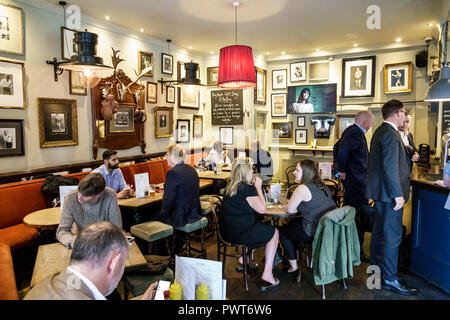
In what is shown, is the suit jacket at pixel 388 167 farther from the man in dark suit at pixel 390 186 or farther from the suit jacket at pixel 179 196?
the suit jacket at pixel 179 196

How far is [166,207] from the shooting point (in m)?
3.56

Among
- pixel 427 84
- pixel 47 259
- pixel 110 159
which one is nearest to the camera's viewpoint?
pixel 47 259

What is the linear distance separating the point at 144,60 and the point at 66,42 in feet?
5.78

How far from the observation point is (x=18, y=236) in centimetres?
356

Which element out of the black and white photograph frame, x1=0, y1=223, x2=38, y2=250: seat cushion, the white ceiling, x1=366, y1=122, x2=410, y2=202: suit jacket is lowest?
x1=0, y1=223, x2=38, y2=250: seat cushion

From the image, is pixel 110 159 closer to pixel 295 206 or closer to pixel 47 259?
pixel 47 259

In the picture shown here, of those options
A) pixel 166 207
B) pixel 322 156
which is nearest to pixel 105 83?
pixel 166 207

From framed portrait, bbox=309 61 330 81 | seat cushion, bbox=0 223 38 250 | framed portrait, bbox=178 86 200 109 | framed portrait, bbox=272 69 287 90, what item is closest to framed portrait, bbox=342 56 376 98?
framed portrait, bbox=309 61 330 81

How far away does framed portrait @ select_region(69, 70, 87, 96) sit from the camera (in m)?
4.90

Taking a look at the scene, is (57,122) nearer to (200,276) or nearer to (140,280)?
(140,280)

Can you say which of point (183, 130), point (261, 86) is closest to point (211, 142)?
point (183, 130)

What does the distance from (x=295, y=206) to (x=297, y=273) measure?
897 millimetres

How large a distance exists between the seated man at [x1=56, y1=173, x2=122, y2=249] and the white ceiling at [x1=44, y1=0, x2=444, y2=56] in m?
3.15

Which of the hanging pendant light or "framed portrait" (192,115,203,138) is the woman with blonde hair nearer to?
the hanging pendant light
